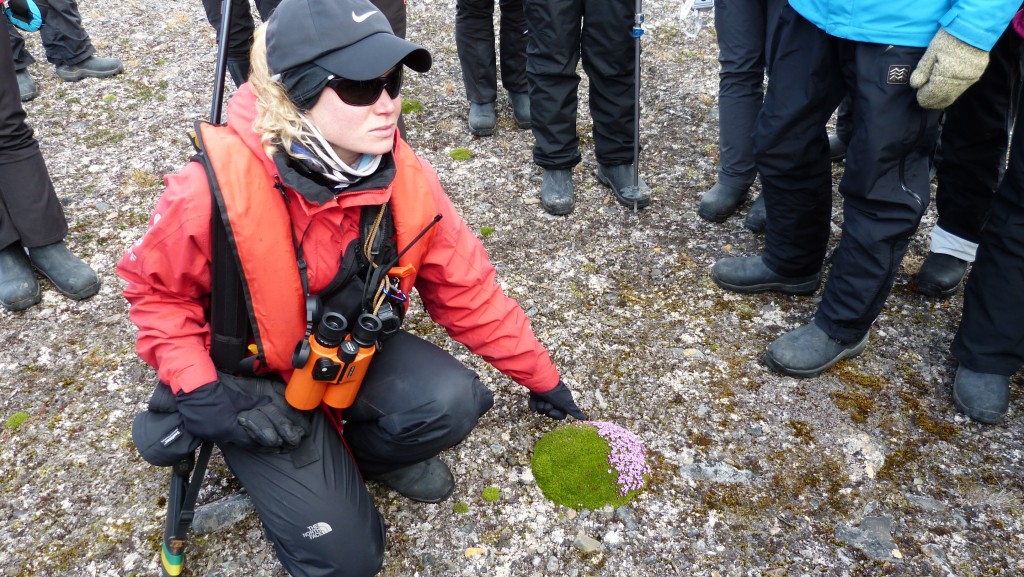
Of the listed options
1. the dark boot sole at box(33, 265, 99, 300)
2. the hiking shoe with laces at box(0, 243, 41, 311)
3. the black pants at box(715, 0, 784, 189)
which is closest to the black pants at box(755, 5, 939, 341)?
the black pants at box(715, 0, 784, 189)

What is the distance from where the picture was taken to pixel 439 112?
6613mm

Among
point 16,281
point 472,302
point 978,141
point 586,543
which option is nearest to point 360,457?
point 472,302

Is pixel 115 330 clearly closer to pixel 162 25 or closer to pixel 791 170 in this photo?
pixel 791 170

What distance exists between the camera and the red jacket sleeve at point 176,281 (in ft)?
8.24

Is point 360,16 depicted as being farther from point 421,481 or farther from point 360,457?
point 421,481

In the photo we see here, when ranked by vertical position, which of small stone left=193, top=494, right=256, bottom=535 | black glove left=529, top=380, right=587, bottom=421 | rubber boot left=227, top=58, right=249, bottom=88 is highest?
rubber boot left=227, top=58, right=249, bottom=88

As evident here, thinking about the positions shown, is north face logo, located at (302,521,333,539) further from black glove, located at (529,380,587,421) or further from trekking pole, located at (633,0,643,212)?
trekking pole, located at (633,0,643,212)

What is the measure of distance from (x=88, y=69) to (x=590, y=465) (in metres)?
6.87

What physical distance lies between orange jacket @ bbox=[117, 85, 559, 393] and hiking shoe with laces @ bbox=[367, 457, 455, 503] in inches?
30.4

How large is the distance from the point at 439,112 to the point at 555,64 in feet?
6.42

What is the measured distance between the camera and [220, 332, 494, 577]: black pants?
9.32 feet

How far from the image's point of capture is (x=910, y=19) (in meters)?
3.06

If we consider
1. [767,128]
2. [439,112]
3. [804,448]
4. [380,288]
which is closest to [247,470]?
[380,288]

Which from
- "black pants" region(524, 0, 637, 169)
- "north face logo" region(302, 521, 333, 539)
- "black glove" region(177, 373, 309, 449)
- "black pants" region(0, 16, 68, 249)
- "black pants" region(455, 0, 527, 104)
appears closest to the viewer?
"black glove" region(177, 373, 309, 449)
